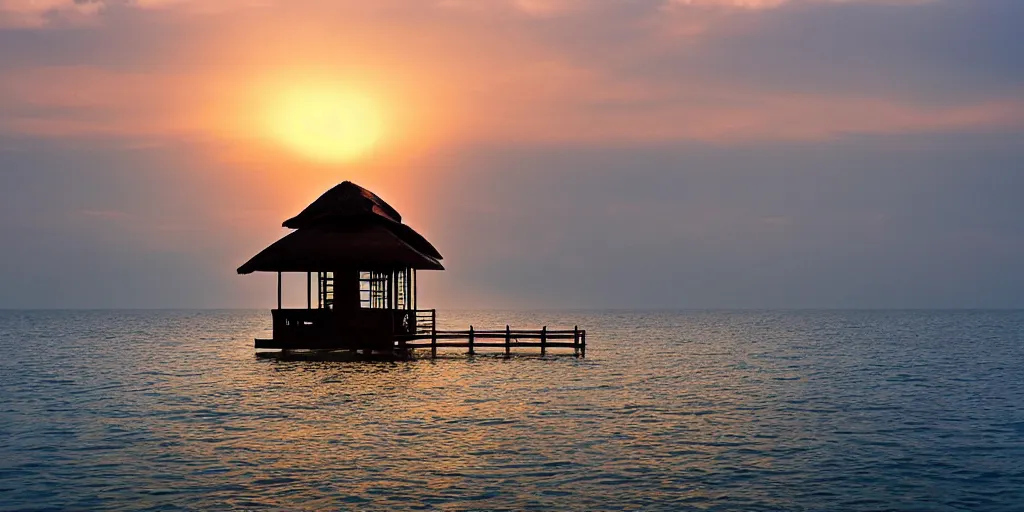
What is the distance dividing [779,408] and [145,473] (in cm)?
2145

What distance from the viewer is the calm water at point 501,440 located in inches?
752

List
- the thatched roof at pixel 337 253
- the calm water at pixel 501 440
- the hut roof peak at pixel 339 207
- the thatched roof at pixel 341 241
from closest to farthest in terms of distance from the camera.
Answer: the calm water at pixel 501 440 → the thatched roof at pixel 337 253 → the thatched roof at pixel 341 241 → the hut roof peak at pixel 339 207

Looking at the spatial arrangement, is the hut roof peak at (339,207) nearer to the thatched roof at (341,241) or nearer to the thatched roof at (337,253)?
the thatched roof at (341,241)

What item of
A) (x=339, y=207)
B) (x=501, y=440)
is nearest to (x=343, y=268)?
(x=339, y=207)

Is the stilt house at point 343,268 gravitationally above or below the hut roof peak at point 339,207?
below

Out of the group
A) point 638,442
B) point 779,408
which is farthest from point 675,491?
point 779,408

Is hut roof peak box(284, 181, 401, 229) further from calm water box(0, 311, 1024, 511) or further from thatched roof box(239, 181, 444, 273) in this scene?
Answer: calm water box(0, 311, 1024, 511)

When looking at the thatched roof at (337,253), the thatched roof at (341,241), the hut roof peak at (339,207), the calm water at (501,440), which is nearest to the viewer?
the calm water at (501,440)

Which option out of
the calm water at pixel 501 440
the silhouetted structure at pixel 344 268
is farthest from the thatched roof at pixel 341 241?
the calm water at pixel 501 440

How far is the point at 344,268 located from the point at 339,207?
3.63 m

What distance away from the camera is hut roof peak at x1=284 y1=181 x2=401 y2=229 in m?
47.3

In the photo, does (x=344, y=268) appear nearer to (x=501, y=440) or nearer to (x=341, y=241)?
(x=341, y=241)

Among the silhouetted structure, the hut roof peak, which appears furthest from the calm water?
the hut roof peak

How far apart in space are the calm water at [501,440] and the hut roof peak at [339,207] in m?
6.99
